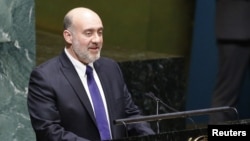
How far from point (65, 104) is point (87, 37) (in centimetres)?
41

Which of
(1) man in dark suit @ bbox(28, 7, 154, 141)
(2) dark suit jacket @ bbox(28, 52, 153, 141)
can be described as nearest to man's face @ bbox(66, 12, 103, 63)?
(1) man in dark suit @ bbox(28, 7, 154, 141)

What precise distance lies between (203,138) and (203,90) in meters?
3.69

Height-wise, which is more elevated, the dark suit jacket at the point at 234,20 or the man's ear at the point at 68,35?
the man's ear at the point at 68,35

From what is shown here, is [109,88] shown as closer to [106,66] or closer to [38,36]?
[106,66]

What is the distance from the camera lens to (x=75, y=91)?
5203 millimetres

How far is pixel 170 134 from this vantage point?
4.47 metres

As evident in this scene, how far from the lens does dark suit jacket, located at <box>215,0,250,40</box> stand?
7012 mm

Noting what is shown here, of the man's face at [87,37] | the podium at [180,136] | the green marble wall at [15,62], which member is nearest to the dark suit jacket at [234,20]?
the green marble wall at [15,62]

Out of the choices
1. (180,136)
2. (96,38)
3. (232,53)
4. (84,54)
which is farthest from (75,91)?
(232,53)

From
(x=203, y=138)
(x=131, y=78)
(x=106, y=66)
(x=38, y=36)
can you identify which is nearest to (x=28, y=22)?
(x=38, y=36)

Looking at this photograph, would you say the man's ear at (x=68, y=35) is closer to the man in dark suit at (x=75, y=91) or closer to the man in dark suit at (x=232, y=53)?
the man in dark suit at (x=75, y=91)

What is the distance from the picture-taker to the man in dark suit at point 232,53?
6.99 meters

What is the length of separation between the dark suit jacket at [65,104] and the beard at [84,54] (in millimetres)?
88

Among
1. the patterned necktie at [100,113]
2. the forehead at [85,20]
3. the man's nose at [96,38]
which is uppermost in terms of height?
the forehead at [85,20]
